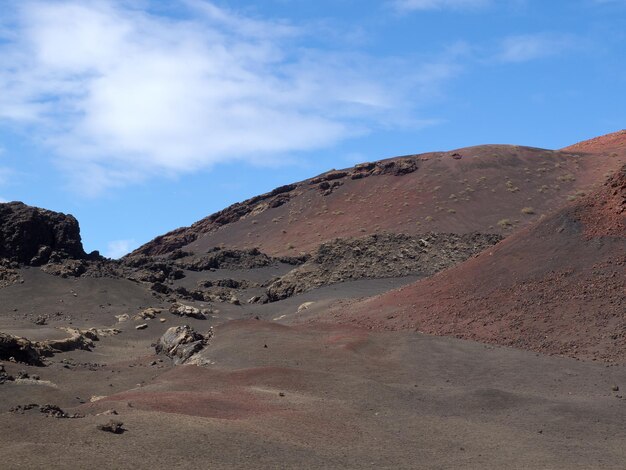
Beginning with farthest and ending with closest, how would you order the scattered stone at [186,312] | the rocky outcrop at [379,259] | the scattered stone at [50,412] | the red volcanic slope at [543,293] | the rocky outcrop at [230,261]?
the rocky outcrop at [230,261], the rocky outcrop at [379,259], the scattered stone at [186,312], the red volcanic slope at [543,293], the scattered stone at [50,412]

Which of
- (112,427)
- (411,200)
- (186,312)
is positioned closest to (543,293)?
(112,427)

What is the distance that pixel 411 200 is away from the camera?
8344 centimetres

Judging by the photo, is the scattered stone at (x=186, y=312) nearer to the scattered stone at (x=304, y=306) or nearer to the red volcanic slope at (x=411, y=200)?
the scattered stone at (x=304, y=306)

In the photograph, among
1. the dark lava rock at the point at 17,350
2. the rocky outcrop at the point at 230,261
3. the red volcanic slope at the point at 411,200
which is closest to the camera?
the dark lava rock at the point at 17,350

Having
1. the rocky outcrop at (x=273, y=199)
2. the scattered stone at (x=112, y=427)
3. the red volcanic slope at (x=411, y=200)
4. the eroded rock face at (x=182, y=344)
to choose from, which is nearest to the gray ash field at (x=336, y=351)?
the scattered stone at (x=112, y=427)

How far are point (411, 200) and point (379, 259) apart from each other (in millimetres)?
23215

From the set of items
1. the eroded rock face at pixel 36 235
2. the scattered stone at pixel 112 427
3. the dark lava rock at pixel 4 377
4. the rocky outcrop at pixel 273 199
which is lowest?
the scattered stone at pixel 112 427

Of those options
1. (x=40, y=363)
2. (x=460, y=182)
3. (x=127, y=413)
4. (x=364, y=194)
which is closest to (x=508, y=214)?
(x=460, y=182)

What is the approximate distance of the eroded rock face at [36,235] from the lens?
190 ft

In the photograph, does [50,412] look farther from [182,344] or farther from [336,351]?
[182,344]

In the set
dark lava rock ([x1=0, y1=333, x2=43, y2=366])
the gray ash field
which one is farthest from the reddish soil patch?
dark lava rock ([x1=0, y1=333, x2=43, y2=366])

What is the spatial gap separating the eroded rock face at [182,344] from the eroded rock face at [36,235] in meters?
27.1

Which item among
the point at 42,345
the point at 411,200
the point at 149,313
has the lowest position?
the point at 42,345

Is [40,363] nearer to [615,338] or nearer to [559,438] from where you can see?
[559,438]
